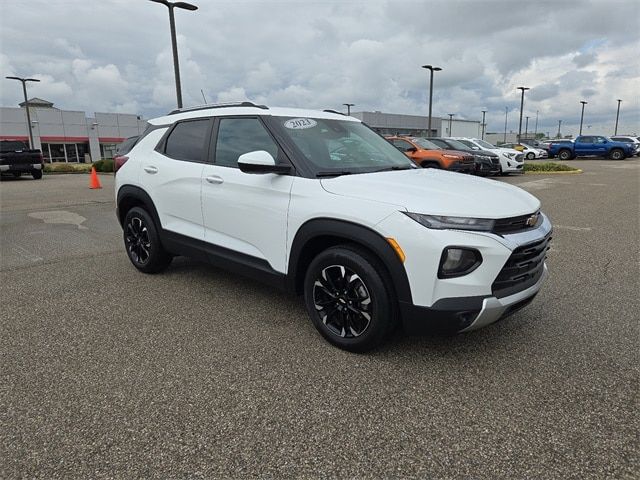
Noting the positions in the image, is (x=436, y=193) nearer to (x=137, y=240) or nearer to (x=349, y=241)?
(x=349, y=241)

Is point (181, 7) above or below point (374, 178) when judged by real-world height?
above

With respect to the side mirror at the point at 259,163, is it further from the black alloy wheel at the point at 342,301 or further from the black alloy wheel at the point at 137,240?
the black alloy wheel at the point at 137,240

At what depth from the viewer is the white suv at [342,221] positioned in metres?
2.71

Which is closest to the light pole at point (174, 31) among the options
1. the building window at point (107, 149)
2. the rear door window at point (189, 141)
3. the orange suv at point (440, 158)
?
the orange suv at point (440, 158)

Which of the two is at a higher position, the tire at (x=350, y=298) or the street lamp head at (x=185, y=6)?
the street lamp head at (x=185, y=6)

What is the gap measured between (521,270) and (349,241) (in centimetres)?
112

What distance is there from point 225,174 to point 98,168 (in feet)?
79.8

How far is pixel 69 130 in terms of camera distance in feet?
150

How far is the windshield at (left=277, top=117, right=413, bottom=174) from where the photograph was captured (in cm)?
352

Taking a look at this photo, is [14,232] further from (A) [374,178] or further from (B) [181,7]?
(B) [181,7]

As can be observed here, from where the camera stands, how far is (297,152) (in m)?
3.47

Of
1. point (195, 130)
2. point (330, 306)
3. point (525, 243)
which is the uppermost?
point (195, 130)

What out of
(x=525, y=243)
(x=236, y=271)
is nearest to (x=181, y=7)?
(x=236, y=271)

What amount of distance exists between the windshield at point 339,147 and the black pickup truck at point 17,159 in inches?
764
